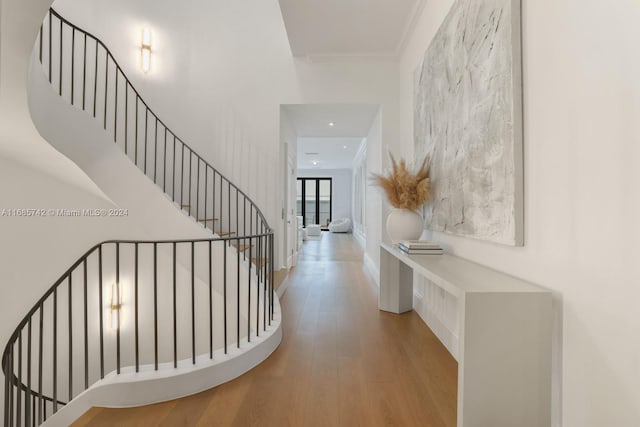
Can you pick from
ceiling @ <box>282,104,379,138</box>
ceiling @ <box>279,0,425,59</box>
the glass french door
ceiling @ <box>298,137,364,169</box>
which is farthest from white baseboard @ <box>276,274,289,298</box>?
the glass french door

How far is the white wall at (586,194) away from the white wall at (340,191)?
43.3 feet

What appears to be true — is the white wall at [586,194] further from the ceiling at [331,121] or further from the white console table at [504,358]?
the ceiling at [331,121]

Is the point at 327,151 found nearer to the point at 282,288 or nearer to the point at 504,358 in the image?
the point at 282,288

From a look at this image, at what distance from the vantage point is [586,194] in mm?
1183

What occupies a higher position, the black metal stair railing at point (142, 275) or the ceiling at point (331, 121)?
the ceiling at point (331, 121)

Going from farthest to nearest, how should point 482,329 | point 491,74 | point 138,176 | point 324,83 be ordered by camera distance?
1. point 324,83
2. point 138,176
3. point 491,74
4. point 482,329

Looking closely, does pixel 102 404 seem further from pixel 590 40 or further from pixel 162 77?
pixel 162 77

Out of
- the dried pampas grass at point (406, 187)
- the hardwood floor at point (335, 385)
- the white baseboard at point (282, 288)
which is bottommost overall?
the hardwood floor at point (335, 385)

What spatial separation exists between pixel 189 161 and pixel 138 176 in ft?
4.23

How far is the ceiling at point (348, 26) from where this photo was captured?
3.33m

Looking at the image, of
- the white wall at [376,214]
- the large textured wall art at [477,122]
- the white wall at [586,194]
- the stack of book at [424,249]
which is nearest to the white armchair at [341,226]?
the white wall at [376,214]

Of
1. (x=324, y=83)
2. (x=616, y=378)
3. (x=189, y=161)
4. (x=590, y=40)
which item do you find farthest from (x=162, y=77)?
(x=616, y=378)

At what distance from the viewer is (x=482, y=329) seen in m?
1.33

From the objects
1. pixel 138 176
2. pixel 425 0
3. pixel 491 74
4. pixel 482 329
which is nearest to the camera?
pixel 482 329
